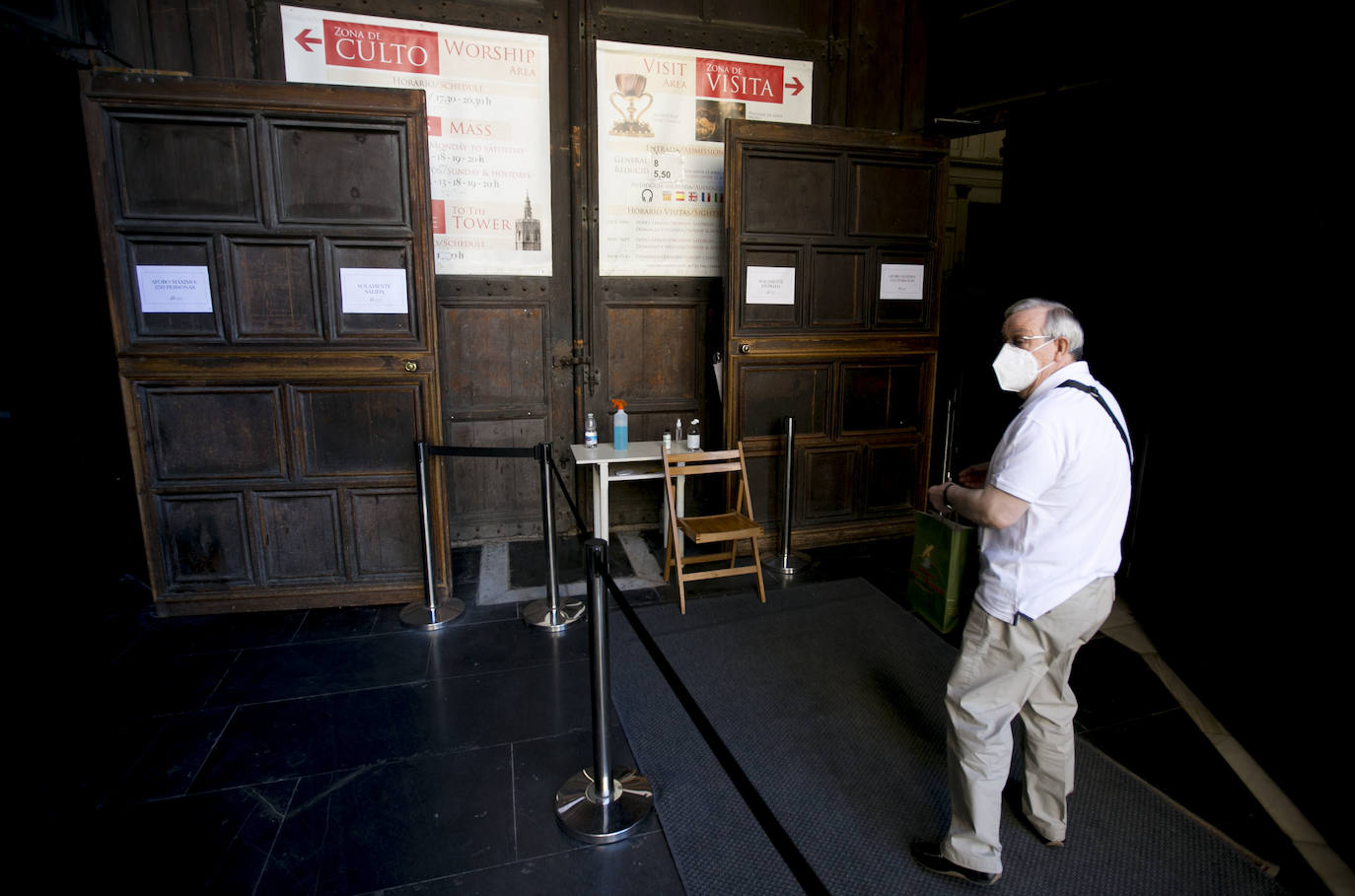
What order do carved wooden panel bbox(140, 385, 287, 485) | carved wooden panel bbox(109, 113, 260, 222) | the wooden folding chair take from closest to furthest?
1. carved wooden panel bbox(109, 113, 260, 222)
2. carved wooden panel bbox(140, 385, 287, 485)
3. the wooden folding chair

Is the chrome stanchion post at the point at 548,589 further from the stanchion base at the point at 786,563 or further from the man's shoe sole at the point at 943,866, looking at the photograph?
the man's shoe sole at the point at 943,866

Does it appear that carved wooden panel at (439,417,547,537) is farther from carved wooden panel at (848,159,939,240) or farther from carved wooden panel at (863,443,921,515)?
carved wooden panel at (848,159,939,240)

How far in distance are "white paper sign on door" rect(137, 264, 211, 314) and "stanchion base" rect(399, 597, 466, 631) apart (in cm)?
203

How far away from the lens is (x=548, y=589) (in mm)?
3893

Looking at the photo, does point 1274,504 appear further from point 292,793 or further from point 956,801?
point 292,793

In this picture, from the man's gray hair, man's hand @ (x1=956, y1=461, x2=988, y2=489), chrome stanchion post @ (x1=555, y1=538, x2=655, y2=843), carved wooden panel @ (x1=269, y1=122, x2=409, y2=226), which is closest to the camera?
the man's gray hair

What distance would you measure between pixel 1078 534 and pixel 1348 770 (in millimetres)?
1544

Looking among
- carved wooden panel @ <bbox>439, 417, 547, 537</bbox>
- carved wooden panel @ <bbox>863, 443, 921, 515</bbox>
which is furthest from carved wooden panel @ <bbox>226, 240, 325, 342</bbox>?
carved wooden panel @ <bbox>863, 443, 921, 515</bbox>

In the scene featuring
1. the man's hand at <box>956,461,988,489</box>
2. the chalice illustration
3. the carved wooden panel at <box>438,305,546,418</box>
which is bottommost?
the man's hand at <box>956,461,988,489</box>

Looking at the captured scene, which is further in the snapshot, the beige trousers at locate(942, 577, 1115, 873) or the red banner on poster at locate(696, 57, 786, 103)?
the red banner on poster at locate(696, 57, 786, 103)

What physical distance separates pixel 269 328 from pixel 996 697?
3994 millimetres

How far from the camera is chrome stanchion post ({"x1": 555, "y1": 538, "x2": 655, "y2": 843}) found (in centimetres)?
241

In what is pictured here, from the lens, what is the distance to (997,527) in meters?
2.11

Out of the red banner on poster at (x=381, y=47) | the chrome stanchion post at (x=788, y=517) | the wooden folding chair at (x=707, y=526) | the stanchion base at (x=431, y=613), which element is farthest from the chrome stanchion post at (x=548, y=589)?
the red banner on poster at (x=381, y=47)
